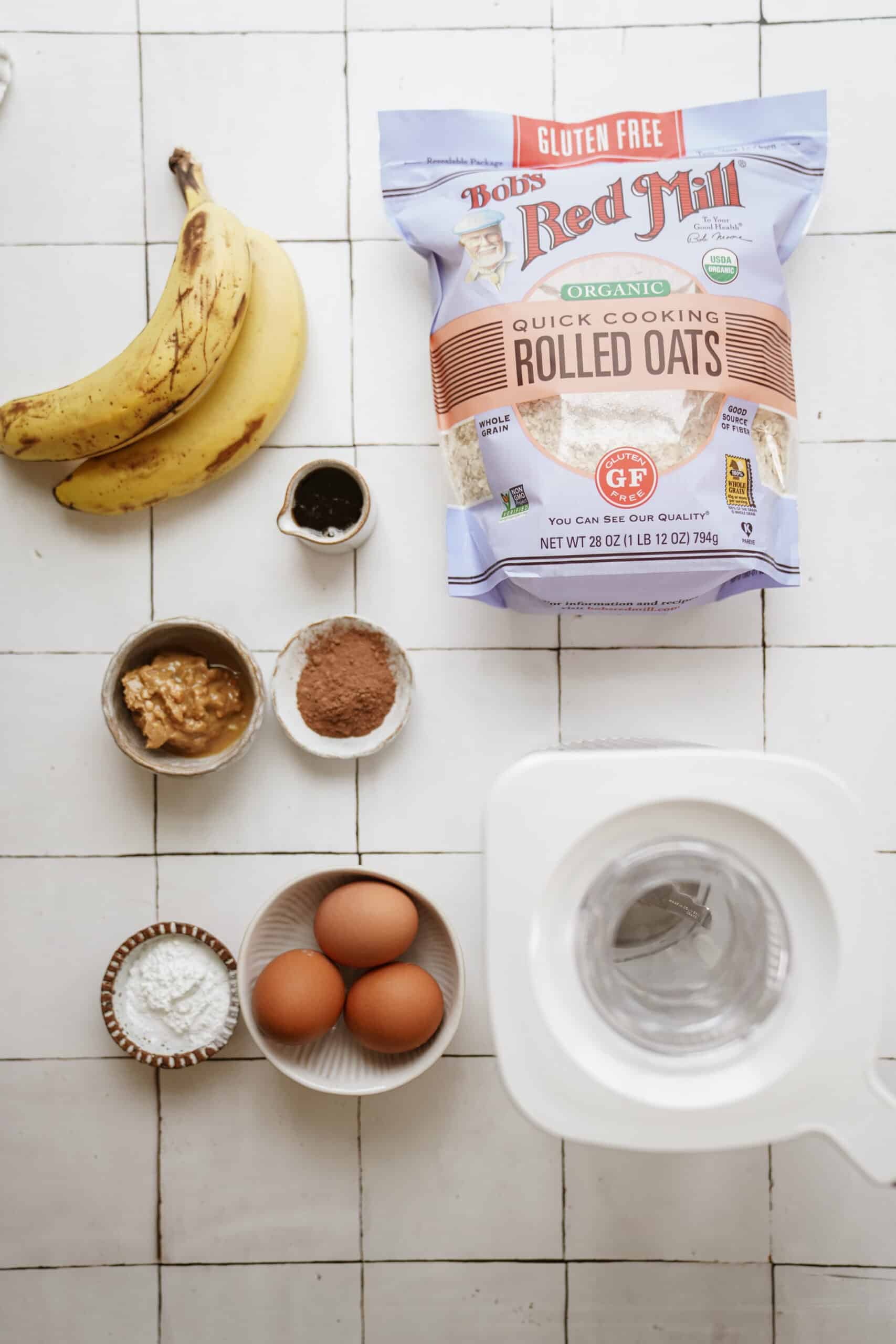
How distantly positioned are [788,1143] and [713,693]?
1.91 ft

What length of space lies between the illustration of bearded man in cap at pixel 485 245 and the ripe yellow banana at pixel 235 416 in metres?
0.23

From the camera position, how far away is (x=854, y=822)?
2.44 feet

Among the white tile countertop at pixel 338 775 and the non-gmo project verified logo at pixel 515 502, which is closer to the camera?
the non-gmo project verified logo at pixel 515 502

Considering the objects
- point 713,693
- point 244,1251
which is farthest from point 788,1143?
point 244,1251

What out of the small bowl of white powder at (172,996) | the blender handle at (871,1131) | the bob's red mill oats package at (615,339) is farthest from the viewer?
the small bowl of white powder at (172,996)

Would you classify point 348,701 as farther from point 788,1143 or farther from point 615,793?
point 788,1143

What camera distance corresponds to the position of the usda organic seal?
938 millimetres

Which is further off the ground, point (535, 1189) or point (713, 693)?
point (713, 693)

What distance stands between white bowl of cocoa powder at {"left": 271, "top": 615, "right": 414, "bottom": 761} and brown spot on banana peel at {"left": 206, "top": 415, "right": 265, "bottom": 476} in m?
0.23

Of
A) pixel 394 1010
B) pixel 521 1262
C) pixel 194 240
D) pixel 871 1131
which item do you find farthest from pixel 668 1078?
pixel 194 240

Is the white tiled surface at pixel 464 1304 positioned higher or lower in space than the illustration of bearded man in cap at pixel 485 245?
lower

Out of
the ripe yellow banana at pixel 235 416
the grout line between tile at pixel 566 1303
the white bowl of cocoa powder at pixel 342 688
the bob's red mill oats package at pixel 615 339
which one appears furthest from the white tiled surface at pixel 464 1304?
the ripe yellow banana at pixel 235 416

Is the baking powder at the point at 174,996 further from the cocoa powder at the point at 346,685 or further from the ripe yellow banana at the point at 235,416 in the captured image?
the ripe yellow banana at the point at 235,416

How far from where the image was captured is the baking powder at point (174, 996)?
1.04m
